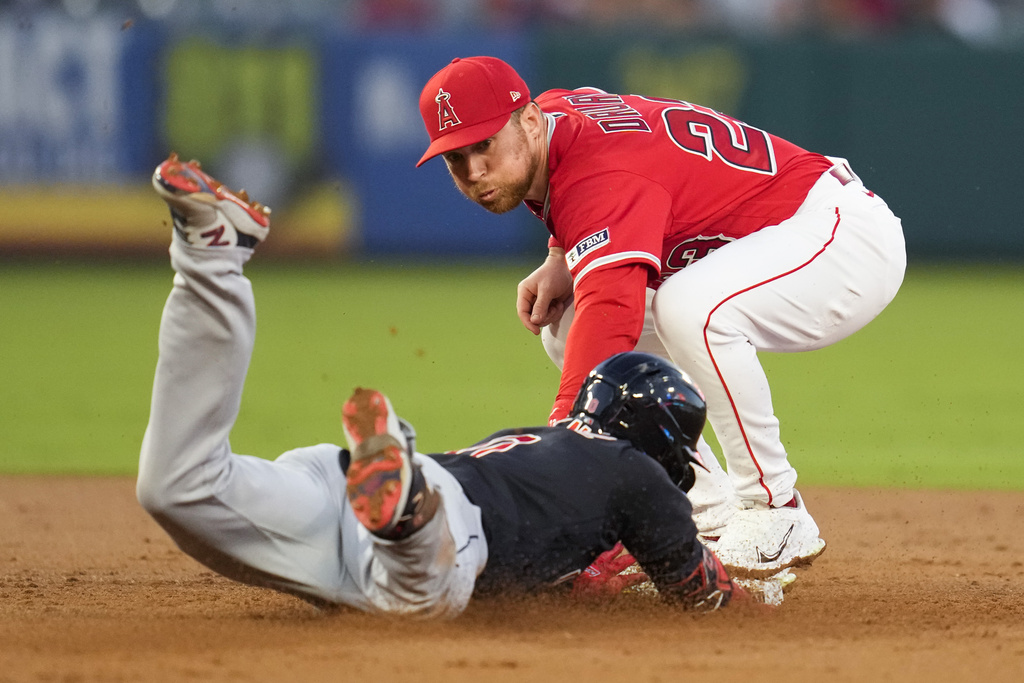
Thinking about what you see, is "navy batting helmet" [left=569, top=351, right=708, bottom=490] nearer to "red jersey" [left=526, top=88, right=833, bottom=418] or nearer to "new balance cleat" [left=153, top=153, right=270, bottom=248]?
"red jersey" [left=526, top=88, right=833, bottom=418]

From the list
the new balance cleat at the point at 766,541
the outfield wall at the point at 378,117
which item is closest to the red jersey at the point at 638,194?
the new balance cleat at the point at 766,541

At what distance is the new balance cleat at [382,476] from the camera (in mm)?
2744

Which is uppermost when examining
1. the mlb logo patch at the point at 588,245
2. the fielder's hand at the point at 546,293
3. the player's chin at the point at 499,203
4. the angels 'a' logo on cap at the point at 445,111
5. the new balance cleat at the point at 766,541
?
the angels 'a' logo on cap at the point at 445,111

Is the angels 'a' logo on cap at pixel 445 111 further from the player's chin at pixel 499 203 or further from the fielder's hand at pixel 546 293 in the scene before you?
the fielder's hand at pixel 546 293

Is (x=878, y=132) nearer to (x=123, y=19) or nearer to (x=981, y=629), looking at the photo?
(x=123, y=19)

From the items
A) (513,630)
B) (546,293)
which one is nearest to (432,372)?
(546,293)

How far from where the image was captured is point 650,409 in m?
3.32

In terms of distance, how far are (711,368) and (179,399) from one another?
161 centimetres

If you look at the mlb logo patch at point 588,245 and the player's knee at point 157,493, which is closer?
the player's knee at point 157,493

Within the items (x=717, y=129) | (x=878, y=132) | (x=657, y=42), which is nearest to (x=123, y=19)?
(x=657, y=42)

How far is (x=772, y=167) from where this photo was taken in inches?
171

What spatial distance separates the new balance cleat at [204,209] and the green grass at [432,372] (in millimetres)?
3498

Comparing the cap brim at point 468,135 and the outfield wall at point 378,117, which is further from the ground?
the cap brim at point 468,135

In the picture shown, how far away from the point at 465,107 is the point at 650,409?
1137mm
